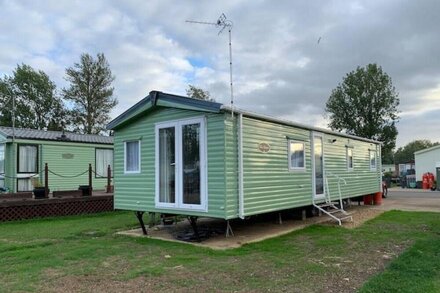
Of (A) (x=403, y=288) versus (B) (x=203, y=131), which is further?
(B) (x=203, y=131)

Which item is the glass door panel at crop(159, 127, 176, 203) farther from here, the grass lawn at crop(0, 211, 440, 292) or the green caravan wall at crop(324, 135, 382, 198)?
the green caravan wall at crop(324, 135, 382, 198)

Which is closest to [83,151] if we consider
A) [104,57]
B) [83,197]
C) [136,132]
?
[83,197]

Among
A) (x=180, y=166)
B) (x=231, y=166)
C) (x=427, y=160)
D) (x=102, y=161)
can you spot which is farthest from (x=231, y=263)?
(x=427, y=160)

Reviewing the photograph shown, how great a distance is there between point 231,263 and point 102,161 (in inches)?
521

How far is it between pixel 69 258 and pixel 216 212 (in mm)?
2564

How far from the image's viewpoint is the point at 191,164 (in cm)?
762

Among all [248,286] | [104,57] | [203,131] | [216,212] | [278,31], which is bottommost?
[248,286]

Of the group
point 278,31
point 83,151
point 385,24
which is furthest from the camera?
point 83,151

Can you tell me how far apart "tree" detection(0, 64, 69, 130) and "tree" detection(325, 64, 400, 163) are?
24844 mm

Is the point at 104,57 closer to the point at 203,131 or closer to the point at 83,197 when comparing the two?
the point at 83,197

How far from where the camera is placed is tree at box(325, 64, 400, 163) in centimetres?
3241

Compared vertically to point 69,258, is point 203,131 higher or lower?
higher

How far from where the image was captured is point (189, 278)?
494cm

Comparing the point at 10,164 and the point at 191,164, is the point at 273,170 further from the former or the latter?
the point at 10,164
